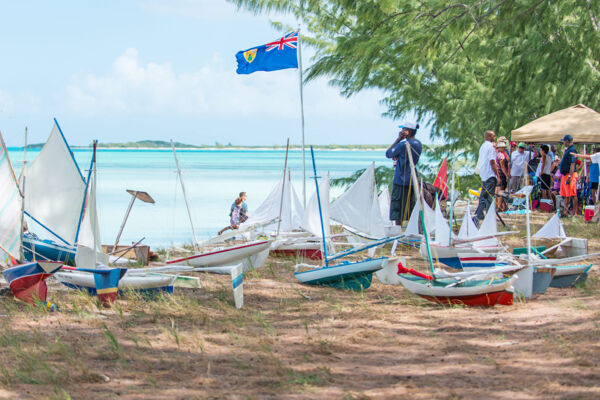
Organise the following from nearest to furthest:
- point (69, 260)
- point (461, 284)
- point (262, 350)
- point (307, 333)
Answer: point (262, 350) → point (307, 333) → point (461, 284) → point (69, 260)

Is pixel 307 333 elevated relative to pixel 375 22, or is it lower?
lower

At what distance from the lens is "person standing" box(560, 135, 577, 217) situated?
1433 centimetres

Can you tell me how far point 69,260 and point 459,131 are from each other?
41.6 feet

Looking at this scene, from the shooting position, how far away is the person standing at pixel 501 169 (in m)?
15.9

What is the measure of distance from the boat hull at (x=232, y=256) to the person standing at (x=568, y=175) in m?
7.37

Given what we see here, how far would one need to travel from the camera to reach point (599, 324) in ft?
19.2

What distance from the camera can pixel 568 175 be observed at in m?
15.0

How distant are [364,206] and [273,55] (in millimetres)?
3469

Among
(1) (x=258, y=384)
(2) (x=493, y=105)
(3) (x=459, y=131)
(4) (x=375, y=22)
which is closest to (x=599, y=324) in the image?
(1) (x=258, y=384)

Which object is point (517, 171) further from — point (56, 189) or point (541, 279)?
point (56, 189)

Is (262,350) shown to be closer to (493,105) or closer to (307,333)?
(307,333)

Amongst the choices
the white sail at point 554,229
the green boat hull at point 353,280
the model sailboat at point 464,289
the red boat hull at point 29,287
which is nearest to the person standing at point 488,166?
the white sail at point 554,229

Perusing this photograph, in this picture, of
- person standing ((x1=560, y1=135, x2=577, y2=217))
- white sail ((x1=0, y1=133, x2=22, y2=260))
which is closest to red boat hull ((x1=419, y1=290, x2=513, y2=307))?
white sail ((x1=0, y1=133, x2=22, y2=260))

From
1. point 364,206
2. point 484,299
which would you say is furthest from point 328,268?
point 484,299
